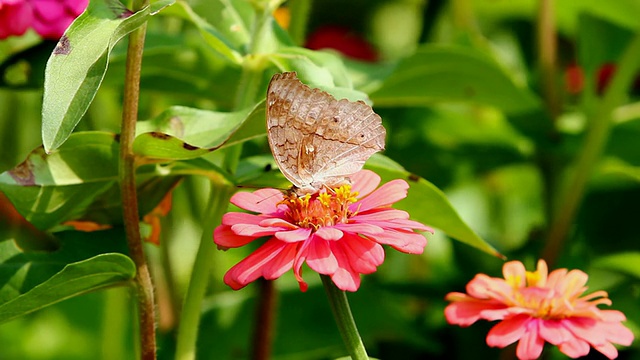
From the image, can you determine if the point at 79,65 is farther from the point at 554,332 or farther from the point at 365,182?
the point at 554,332

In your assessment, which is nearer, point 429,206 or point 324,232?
point 324,232

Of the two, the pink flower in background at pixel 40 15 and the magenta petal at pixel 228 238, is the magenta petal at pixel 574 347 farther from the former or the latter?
the pink flower in background at pixel 40 15

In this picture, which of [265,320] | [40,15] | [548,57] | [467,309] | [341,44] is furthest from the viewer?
[341,44]

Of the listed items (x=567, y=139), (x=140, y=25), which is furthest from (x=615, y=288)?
(x=140, y=25)

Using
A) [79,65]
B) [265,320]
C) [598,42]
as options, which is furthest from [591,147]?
[79,65]

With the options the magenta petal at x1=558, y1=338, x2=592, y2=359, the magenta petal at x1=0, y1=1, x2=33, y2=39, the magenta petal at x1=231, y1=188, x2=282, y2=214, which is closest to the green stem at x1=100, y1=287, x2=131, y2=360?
the magenta petal at x1=0, y1=1, x2=33, y2=39

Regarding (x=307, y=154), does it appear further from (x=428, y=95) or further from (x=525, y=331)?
(x=428, y=95)

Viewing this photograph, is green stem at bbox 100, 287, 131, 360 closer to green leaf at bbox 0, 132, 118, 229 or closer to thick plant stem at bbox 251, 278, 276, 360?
thick plant stem at bbox 251, 278, 276, 360

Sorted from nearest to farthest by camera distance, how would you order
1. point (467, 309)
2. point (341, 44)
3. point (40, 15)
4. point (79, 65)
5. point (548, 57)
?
point (79, 65) < point (467, 309) < point (40, 15) < point (548, 57) < point (341, 44)
